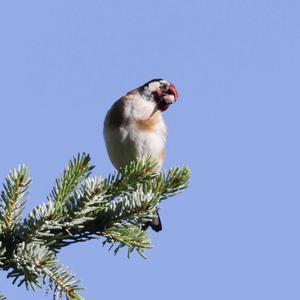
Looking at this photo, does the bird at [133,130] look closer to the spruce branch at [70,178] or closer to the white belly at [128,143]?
the white belly at [128,143]

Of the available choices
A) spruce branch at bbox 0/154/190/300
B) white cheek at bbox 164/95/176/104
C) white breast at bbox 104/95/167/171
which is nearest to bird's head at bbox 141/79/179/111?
white cheek at bbox 164/95/176/104

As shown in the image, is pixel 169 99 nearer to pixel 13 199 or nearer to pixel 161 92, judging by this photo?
pixel 161 92

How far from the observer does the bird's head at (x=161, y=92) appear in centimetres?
572

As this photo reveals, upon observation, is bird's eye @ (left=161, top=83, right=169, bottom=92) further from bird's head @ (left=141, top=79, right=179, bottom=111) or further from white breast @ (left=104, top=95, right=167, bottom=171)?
white breast @ (left=104, top=95, right=167, bottom=171)

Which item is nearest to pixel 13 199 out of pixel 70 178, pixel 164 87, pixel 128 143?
pixel 70 178

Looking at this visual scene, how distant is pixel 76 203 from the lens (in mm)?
2139

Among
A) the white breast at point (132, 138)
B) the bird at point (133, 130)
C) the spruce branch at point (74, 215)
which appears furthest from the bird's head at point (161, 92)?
the spruce branch at point (74, 215)

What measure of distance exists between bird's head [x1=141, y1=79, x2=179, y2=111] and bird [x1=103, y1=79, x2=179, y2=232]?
13 cm

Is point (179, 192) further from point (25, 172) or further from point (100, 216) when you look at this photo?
point (25, 172)

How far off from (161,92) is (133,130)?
3.09 ft

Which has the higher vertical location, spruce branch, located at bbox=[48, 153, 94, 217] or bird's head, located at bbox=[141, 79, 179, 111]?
bird's head, located at bbox=[141, 79, 179, 111]

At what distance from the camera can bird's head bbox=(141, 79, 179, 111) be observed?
572 centimetres

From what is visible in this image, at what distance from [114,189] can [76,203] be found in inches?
8.5

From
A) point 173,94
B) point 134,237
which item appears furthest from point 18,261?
point 173,94
